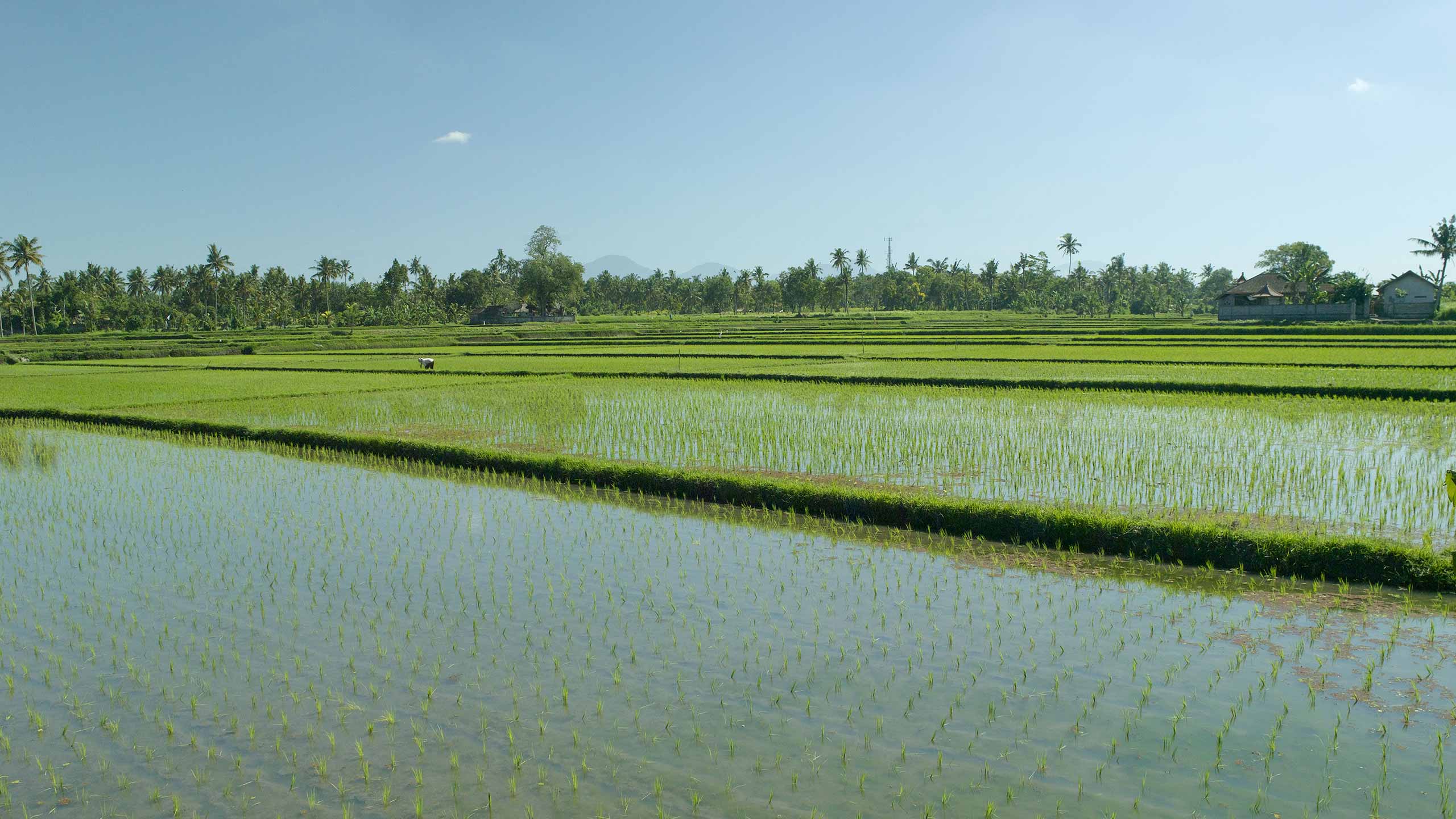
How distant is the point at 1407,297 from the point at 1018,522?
5013cm

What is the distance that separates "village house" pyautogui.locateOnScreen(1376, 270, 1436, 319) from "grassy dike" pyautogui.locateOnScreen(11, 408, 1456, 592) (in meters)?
47.7

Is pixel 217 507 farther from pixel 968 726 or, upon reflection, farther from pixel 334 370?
pixel 334 370

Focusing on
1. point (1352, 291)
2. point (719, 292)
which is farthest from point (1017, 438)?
point (719, 292)

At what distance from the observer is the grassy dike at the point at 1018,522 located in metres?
6.66

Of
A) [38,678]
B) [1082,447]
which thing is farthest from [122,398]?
[1082,447]

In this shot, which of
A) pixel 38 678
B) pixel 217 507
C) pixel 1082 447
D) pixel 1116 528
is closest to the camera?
pixel 38 678

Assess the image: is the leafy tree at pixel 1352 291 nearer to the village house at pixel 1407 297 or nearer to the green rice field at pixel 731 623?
the village house at pixel 1407 297

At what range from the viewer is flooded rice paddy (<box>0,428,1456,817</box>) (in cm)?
395

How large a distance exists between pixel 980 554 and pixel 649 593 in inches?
107

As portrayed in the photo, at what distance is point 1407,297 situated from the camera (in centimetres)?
4675

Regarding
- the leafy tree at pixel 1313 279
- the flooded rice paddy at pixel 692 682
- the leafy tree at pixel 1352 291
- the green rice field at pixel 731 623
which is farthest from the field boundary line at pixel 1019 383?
the leafy tree at pixel 1313 279

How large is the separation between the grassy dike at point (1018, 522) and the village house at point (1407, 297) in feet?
157

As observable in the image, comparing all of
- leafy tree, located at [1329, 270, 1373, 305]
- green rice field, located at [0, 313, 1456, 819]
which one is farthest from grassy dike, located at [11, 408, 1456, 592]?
leafy tree, located at [1329, 270, 1373, 305]

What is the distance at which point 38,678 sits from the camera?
518 cm
